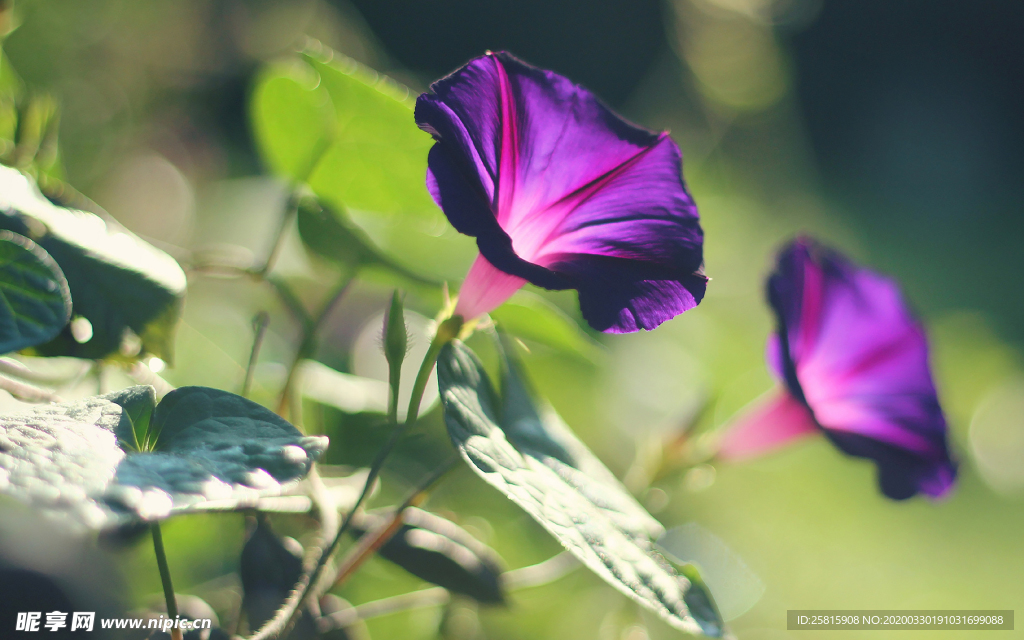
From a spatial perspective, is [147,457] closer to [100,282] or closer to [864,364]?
[100,282]

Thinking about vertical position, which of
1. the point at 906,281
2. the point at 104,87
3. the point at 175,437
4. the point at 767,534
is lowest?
the point at 767,534

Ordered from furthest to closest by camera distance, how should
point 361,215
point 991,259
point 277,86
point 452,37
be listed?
point 452,37 → point 991,259 → point 361,215 → point 277,86

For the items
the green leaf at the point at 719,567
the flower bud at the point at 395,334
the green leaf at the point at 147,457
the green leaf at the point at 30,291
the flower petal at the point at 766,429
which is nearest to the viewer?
the green leaf at the point at 147,457

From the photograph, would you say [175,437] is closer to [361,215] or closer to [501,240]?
[501,240]

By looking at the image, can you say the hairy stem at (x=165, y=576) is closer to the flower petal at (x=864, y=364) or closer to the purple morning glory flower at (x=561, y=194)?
the purple morning glory flower at (x=561, y=194)

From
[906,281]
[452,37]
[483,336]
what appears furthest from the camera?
[452,37]

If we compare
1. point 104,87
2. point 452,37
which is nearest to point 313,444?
point 104,87

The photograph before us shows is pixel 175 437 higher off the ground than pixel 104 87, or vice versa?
pixel 175 437

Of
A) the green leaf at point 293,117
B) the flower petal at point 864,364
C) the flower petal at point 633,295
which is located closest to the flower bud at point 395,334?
the flower petal at point 633,295
